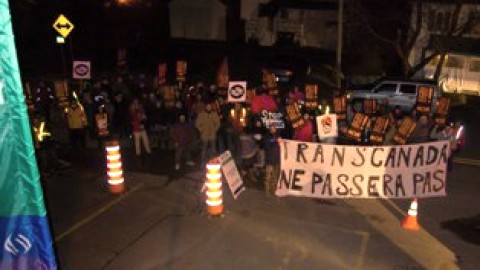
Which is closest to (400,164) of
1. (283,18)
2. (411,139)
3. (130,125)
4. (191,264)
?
(411,139)

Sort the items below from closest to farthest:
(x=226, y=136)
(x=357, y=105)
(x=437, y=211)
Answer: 1. (x=437, y=211)
2. (x=226, y=136)
3. (x=357, y=105)

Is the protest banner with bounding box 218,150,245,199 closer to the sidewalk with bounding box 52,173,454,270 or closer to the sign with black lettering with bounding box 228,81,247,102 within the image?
the sidewalk with bounding box 52,173,454,270

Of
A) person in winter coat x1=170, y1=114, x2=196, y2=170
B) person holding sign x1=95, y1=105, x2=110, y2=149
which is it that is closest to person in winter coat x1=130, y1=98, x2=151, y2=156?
person holding sign x1=95, y1=105, x2=110, y2=149

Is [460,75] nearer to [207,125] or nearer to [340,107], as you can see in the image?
[340,107]

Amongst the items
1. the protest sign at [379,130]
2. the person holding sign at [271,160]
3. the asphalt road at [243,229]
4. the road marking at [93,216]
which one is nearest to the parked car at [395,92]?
the protest sign at [379,130]

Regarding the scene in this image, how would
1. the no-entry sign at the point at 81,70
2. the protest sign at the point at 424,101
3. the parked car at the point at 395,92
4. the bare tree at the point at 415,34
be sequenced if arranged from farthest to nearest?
the bare tree at the point at 415,34 < the parked car at the point at 395,92 < the no-entry sign at the point at 81,70 < the protest sign at the point at 424,101

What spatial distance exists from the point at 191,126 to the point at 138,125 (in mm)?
1704

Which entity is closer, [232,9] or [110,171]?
[110,171]

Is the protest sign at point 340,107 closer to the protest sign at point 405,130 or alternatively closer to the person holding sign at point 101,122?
the protest sign at point 405,130

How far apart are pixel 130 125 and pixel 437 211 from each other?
325 inches

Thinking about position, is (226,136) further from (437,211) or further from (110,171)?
(437,211)

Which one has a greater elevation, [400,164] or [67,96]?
[67,96]

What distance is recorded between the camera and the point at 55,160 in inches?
536

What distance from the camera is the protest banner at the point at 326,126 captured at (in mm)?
13539
